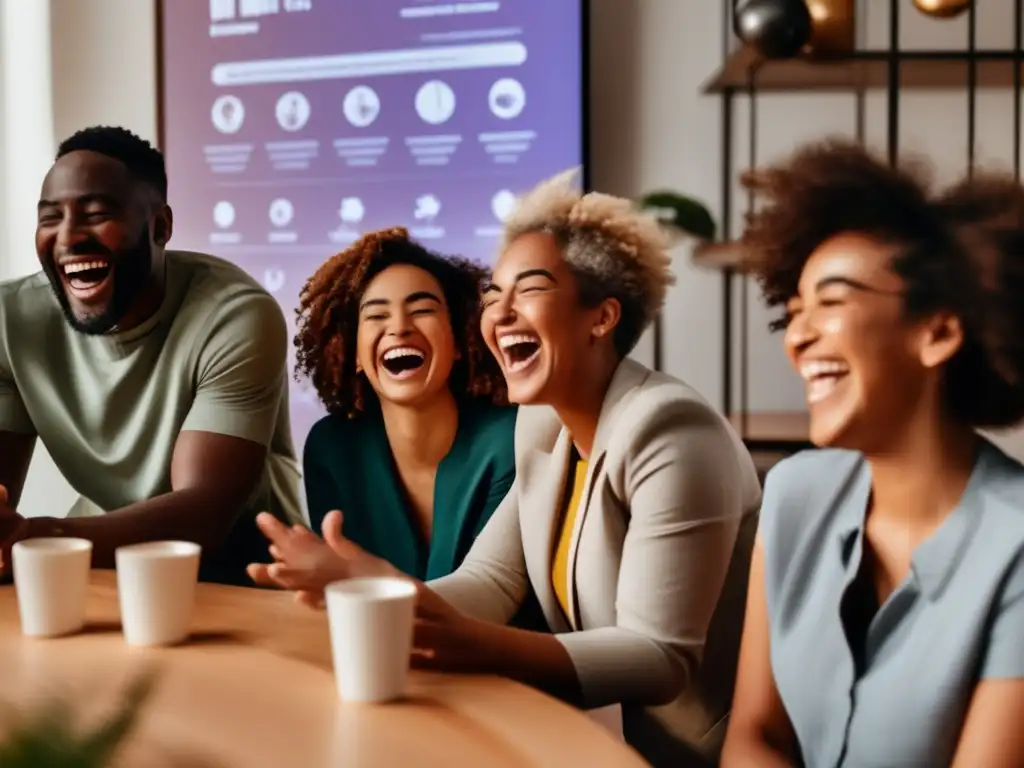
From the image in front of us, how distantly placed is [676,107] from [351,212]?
461mm

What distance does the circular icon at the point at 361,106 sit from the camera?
4.82ft

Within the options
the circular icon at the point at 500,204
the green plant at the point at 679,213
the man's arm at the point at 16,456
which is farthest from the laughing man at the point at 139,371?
the green plant at the point at 679,213

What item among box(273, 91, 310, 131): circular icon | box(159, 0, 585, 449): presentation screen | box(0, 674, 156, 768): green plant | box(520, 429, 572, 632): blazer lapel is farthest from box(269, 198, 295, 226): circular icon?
box(0, 674, 156, 768): green plant

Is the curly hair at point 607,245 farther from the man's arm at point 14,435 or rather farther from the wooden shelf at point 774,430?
the man's arm at point 14,435

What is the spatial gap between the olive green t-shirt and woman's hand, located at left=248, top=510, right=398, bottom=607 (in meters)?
0.50

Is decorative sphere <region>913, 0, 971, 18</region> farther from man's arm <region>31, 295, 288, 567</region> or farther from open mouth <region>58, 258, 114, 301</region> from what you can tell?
open mouth <region>58, 258, 114, 301</region>

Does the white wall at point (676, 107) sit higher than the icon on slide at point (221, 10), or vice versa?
the icon on slide at point (221, 10)

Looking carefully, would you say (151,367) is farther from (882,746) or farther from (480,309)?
(882,746)

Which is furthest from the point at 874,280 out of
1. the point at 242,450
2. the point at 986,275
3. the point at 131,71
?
the point at 131,71

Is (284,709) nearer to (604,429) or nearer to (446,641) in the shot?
(446,641)

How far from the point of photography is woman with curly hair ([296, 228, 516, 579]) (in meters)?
1.24

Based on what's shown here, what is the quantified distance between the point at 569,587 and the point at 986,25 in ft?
3.37

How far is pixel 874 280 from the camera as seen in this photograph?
0.77 m

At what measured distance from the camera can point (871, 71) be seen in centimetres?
112
